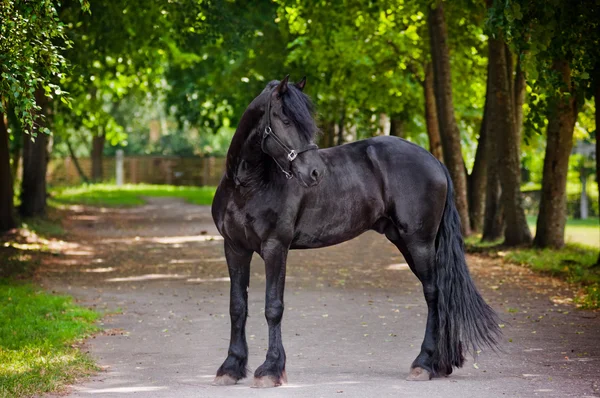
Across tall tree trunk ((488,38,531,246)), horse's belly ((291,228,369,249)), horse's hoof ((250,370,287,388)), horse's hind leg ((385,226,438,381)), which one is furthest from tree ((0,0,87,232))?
tall tree trunk ((488,38,531,246))

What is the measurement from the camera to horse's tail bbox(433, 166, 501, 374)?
7883 millimetres

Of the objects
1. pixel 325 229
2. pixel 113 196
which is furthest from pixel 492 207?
pixel 113 196

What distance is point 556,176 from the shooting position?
18406 mm

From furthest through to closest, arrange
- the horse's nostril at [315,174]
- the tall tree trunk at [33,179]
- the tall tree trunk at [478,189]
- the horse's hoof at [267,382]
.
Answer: the tall tree trunk at [33,179] < the tall tree trunk at [478,189] < the horse's hoof at [267,382] < the horse's nostril at [315,174]

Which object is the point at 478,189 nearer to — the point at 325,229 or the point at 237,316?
the point at 325,229

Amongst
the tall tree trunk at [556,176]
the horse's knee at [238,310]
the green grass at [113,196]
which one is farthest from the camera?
the green grass at [113,196]

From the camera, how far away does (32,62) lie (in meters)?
8.10

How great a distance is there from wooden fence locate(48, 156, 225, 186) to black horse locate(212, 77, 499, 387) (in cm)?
5198

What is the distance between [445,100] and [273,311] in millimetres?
15602

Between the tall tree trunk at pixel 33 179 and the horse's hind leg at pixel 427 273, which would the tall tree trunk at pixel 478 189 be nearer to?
the tall tree trunk at pixel 33 179

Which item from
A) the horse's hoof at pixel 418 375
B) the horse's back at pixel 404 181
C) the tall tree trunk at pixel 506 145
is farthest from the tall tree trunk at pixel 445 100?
the horse's hoof at pixel 418 375

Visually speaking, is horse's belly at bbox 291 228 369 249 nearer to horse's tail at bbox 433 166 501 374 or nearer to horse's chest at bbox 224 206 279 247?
horse's chest at bbox 224 206 279 247

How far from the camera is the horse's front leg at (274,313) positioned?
7.35 metres

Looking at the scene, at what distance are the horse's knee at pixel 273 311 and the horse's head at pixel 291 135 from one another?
1.05 metres
